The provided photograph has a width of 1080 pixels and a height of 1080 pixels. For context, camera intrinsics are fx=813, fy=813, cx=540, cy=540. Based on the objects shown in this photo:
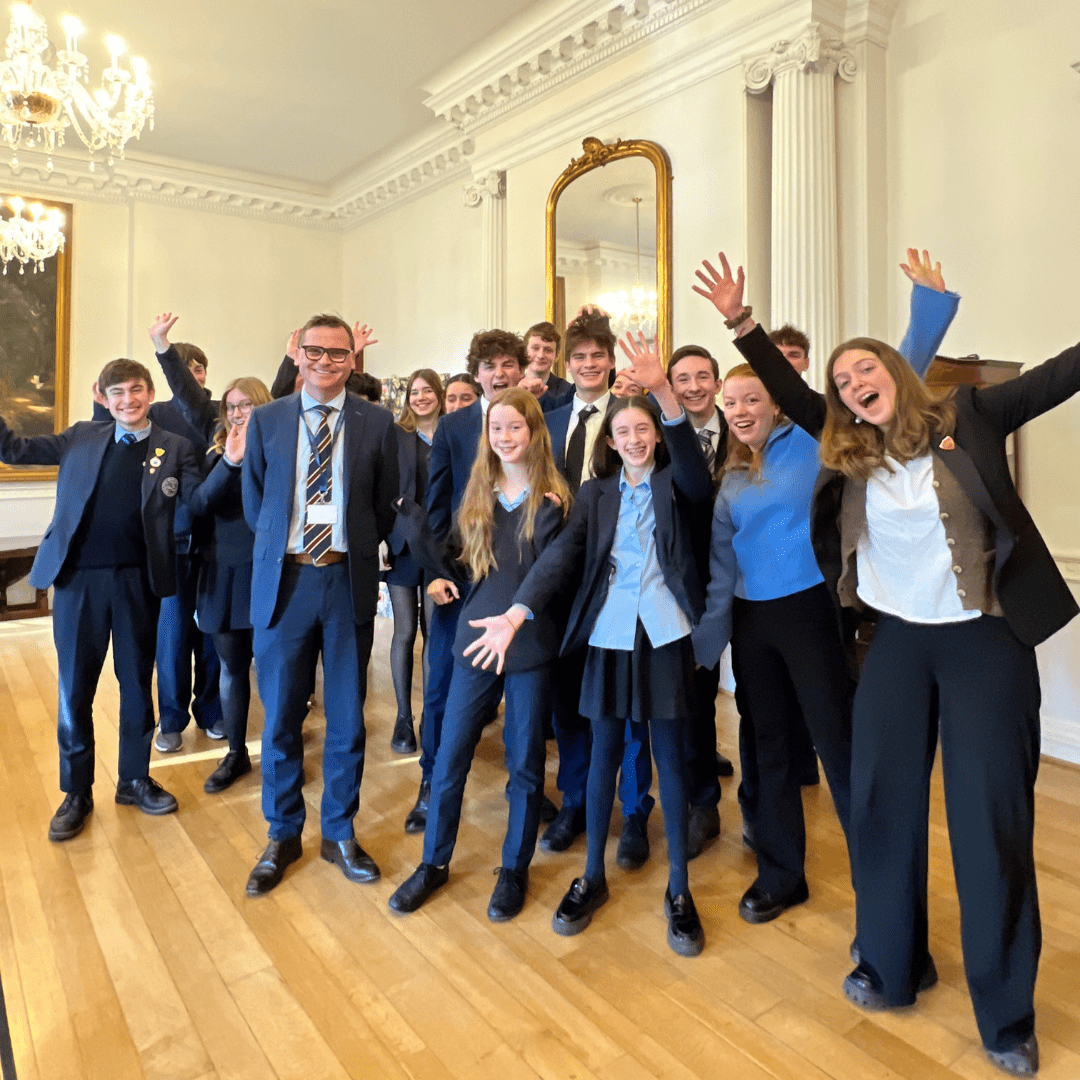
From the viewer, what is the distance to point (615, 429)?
2365 millimetres

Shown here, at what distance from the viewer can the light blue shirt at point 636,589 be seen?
233 cm

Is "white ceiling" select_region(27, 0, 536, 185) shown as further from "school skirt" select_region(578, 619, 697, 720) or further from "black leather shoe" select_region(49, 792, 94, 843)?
"black leather shoe" select_region(49, 792, 94, 843)

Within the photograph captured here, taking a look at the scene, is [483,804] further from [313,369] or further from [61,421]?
[61,421]

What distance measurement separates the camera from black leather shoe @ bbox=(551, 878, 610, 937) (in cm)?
233

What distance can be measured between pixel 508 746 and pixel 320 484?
103cm

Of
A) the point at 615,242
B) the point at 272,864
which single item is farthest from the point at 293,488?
the point at 615,242

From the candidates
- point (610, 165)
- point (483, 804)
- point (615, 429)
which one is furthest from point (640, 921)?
Answer: point (610, 165)

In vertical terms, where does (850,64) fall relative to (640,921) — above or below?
above

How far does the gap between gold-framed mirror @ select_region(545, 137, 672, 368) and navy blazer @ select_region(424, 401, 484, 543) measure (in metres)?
2.36

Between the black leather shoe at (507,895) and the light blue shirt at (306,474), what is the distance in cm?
114

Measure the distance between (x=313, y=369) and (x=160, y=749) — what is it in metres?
2.30

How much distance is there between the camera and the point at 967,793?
181 cm

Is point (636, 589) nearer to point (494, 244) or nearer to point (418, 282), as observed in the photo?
point (494, 244)

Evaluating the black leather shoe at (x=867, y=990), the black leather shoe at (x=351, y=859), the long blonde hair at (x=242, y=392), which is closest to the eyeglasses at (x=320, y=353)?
the long blonde hair at (x=242, y=392)
